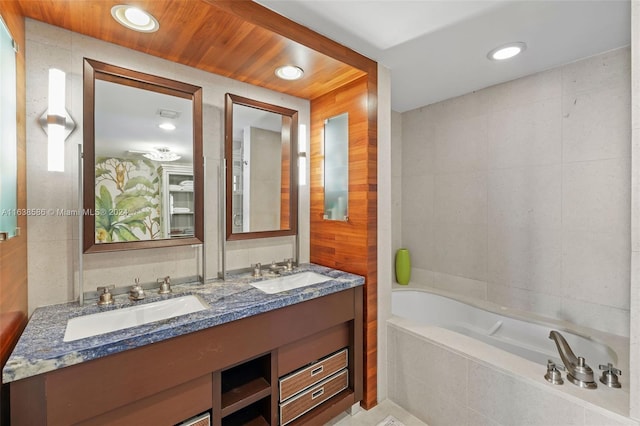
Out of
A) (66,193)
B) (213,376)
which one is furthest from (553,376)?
(66,193)

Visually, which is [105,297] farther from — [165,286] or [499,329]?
[499,329]

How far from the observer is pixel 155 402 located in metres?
1.15

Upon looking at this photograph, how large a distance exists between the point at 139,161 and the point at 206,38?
0.73m

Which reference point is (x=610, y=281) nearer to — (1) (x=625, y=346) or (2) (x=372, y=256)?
(1) (x=625, y=346)

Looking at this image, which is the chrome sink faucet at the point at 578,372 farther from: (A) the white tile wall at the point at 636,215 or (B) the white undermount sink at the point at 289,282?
(B) the white undermount sink at the point at 289,282

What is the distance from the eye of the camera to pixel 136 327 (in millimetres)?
1118

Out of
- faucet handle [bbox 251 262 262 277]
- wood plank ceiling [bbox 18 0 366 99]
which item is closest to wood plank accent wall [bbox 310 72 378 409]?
wood plank ceiling [bbox 18 0 366 99]

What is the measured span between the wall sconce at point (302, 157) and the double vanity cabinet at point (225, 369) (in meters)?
0.71

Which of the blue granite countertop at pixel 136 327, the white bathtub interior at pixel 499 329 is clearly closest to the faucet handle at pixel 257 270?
the blue granite countertop at pixel 136 327

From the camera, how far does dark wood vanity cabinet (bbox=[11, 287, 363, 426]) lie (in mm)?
950

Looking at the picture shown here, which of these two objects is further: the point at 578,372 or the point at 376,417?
the point at 376,417

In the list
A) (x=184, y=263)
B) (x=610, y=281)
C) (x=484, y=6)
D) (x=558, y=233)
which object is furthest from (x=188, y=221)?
(x=610, y=281)

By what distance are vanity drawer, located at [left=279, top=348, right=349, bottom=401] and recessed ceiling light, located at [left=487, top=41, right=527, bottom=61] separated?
7.09 ft

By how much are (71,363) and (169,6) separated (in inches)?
55.9
